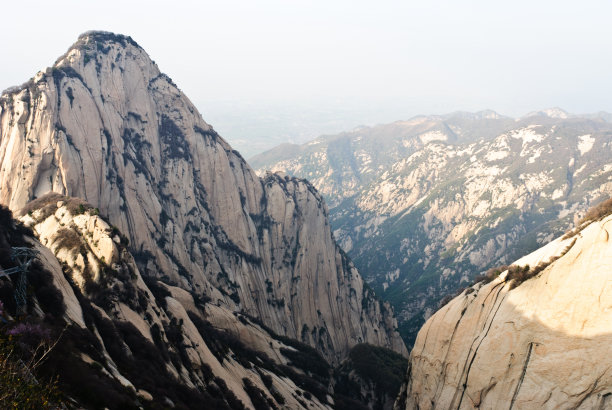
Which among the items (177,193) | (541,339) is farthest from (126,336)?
(177,193)

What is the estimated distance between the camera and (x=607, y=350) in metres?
40.1

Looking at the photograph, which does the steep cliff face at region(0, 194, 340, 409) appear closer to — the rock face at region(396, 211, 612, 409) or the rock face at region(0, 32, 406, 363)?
the rock face at region(0, 32, 406, 363)

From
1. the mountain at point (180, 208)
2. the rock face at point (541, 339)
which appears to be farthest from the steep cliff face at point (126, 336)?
the rock face at point (541, 339)

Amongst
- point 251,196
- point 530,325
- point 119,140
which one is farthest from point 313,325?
point 530,325

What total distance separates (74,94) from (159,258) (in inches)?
1838

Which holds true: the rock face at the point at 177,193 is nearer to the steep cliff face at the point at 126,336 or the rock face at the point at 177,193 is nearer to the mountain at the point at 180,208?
the mountain at the point at 180,208

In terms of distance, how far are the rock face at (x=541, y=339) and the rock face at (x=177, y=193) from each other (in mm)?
58742

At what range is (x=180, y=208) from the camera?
121 m

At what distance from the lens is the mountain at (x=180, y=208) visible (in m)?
93.7

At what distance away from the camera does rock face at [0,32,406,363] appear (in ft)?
329

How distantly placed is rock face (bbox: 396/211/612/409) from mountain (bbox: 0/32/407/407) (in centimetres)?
3380

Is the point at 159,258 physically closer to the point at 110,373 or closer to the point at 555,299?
the point at 110,373

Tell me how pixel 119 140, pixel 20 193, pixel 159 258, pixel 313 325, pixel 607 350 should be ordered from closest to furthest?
pixel 607 350
pixel 20 193
pixel 159 258
pixel 119 140
pixel 313 325

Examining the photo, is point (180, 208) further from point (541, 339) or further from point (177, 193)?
point (541, 339)
